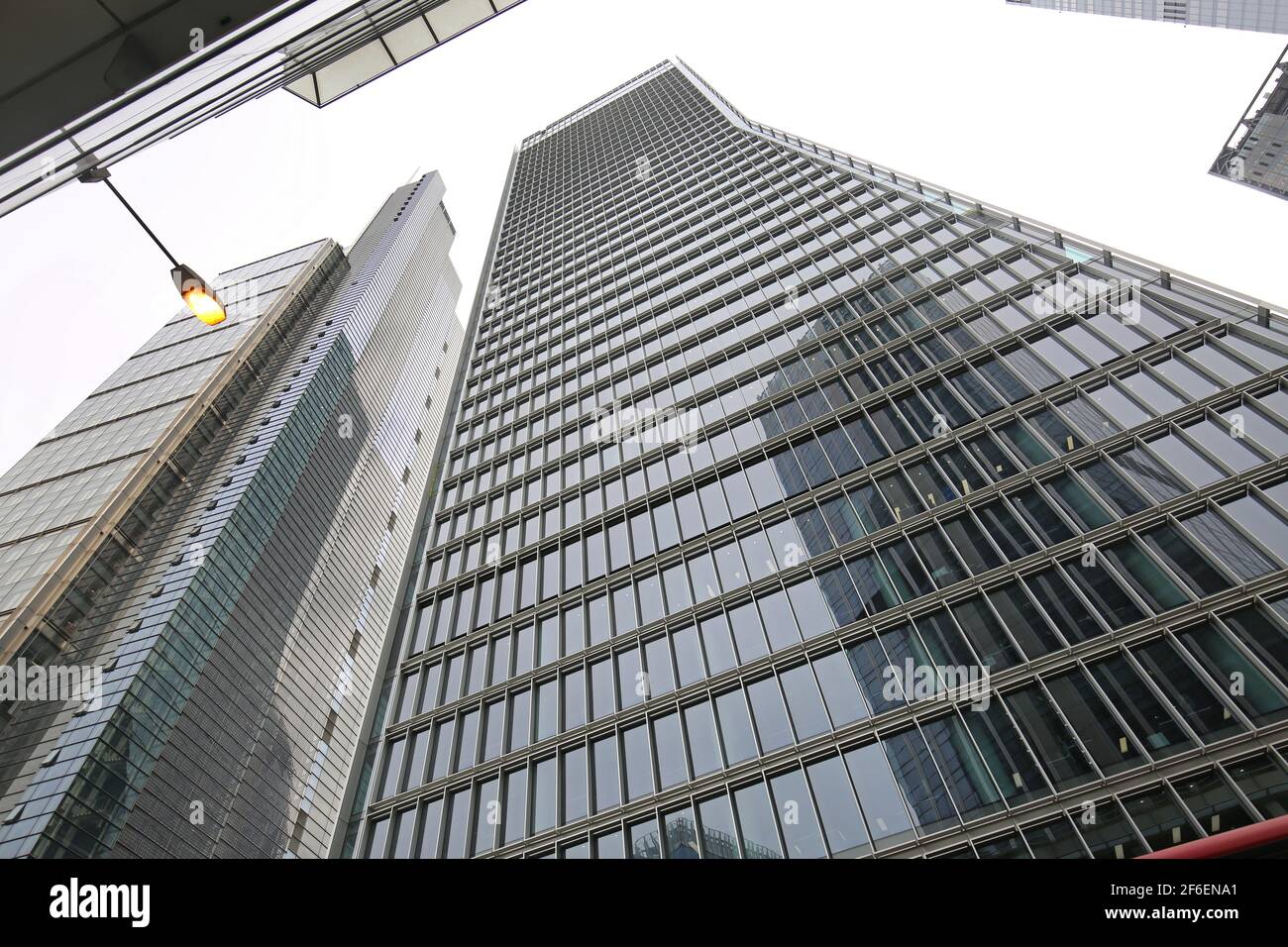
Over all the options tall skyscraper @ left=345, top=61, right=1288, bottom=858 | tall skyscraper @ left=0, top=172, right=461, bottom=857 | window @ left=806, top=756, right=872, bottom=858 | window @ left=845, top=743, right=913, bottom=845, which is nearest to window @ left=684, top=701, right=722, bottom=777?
tall skyscraper @ left=345, top=61, right=1288, bottom=858

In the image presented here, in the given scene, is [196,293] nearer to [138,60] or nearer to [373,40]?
[373,40]

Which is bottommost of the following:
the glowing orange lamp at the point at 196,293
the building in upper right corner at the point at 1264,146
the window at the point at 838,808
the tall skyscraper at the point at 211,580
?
the window at the point at 838,808

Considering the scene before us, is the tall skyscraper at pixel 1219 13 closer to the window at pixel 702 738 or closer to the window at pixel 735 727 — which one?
the window at pixel 735 727

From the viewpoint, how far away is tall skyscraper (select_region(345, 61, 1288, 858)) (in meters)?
16.9

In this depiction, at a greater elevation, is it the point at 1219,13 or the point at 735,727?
the point at 1219,13

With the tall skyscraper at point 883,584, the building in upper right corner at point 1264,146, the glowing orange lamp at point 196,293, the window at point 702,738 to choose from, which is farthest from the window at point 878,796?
the building in upper right corner at point 1264,146

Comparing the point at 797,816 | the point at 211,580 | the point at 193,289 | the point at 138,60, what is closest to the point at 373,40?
the point at 193,289

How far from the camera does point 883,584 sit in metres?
22.3

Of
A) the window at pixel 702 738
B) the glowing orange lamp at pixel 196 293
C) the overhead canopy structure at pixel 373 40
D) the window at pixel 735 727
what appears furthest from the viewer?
the window at pixel 702 738

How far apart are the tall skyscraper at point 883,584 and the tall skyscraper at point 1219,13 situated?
85.6 meters

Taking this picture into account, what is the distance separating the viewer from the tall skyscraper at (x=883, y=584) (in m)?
16.9

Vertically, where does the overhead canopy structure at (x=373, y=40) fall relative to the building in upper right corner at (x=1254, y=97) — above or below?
below

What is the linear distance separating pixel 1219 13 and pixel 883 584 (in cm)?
11109

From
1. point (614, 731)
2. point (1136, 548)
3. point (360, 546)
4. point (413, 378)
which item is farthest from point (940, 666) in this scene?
point (413, 378)
